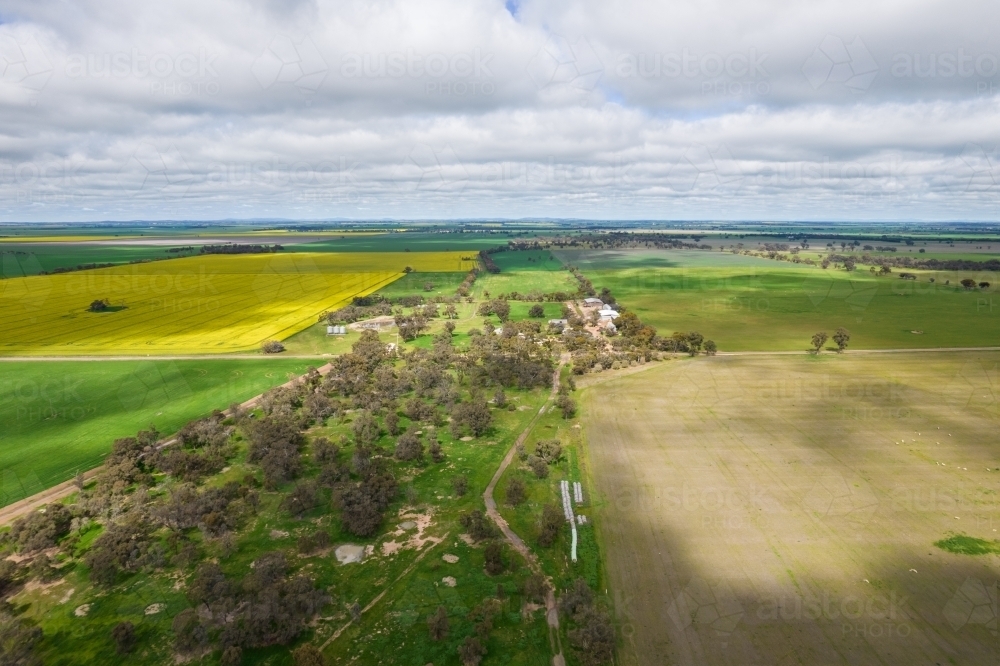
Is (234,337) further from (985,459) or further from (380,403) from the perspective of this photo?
(985,459)

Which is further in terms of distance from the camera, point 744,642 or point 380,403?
point 380,403

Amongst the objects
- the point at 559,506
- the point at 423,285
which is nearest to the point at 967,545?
the point at 559,506

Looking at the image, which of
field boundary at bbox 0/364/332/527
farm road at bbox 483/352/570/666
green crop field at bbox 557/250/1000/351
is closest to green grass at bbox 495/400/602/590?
farm road at bbox 483/352/570/666

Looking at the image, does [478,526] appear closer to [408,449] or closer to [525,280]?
[408,449]

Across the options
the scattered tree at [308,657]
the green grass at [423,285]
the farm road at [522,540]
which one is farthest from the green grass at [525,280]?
the scattered tree at [308,657]

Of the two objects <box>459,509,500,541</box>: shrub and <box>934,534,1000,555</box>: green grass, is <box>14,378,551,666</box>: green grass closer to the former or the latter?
<box>459,509,500,541</box>: shrub

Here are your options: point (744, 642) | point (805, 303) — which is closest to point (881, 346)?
point (805, 303)
